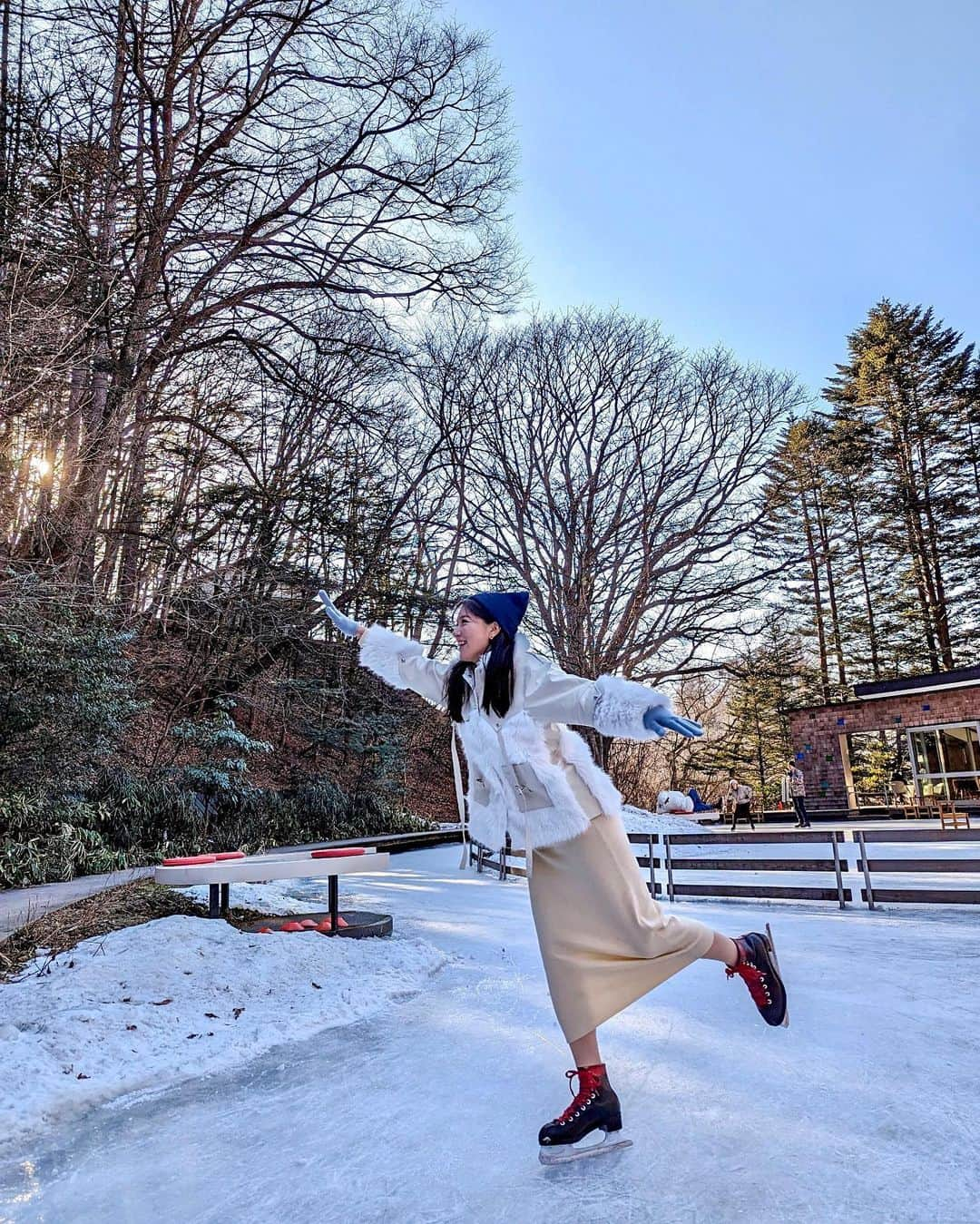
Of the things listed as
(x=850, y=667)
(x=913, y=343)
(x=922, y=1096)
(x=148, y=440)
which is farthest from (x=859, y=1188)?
(x=913, y=343)

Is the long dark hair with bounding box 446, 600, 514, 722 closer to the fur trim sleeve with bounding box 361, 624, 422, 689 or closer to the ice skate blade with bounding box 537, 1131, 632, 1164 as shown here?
the fur trim sleeve with bounding box 361, 624, 422, 689

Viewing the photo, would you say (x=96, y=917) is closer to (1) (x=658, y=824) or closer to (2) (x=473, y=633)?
(2) (x=473, y=633)

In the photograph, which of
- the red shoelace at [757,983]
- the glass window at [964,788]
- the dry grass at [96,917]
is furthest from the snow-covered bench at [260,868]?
the glass window at [964,788]

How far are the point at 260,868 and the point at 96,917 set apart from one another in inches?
62.6

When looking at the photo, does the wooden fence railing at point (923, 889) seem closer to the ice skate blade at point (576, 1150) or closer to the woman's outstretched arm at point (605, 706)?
the ice skate blade at point (576, 1150)

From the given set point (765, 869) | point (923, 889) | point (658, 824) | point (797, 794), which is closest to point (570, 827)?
point (923, 889)

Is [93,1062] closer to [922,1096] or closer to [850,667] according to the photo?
[922,1096]

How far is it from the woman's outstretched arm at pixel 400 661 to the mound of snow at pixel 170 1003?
1967mm

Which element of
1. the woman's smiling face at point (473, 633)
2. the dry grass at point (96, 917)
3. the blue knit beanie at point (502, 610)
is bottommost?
the dry grass at point (96, 917)

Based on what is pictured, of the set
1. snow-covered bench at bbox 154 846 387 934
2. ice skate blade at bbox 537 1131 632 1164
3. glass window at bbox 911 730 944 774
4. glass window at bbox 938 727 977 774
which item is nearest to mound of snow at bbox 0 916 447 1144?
snow-covered bench at bbox 154 846 387 934

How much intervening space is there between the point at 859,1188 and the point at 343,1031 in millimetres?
2690

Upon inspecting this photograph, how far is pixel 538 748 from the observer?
281 cm

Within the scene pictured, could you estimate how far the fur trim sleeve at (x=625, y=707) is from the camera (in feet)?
8.54

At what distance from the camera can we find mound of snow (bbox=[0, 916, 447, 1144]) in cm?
333
